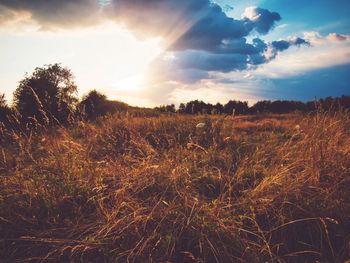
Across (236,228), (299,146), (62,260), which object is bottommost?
(62,260)

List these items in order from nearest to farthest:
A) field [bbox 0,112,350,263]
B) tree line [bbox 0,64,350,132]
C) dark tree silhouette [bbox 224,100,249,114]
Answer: field [bbox 0,112,350,263] → tree line [bbox 0,64,350,132] → dark tree silhouette [bbox 224,100,249,114]

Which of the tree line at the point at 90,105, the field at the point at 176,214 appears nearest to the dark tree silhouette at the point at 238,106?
the tree line at the point at 90,105

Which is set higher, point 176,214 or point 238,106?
point 238,106

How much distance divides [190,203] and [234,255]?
2.20 feet

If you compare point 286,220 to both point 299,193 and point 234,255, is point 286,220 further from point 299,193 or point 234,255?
point 234,255

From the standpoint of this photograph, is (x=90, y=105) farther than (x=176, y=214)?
Yes

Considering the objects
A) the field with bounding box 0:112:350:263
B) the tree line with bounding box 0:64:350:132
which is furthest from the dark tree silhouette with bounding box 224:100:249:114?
the field with bounding box 0:112:350:263

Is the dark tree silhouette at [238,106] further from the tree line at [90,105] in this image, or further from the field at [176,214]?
the field at [176,214]

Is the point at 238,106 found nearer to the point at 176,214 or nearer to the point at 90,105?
the point at 90,105

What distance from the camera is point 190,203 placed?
10.2ft

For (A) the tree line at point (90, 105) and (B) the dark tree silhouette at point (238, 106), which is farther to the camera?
(B) the dark tree silhouette at point (238, 106)

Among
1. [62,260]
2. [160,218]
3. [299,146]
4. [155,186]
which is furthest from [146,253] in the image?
[299,146]

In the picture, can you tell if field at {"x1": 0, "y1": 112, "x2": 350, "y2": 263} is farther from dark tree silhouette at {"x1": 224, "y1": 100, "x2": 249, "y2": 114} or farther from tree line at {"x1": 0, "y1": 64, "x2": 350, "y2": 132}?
dark tree silhouette at {"x1": 224, "y1": 100, "x2": 249, "y2": 114}

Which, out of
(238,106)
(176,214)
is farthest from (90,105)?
(176,214)
